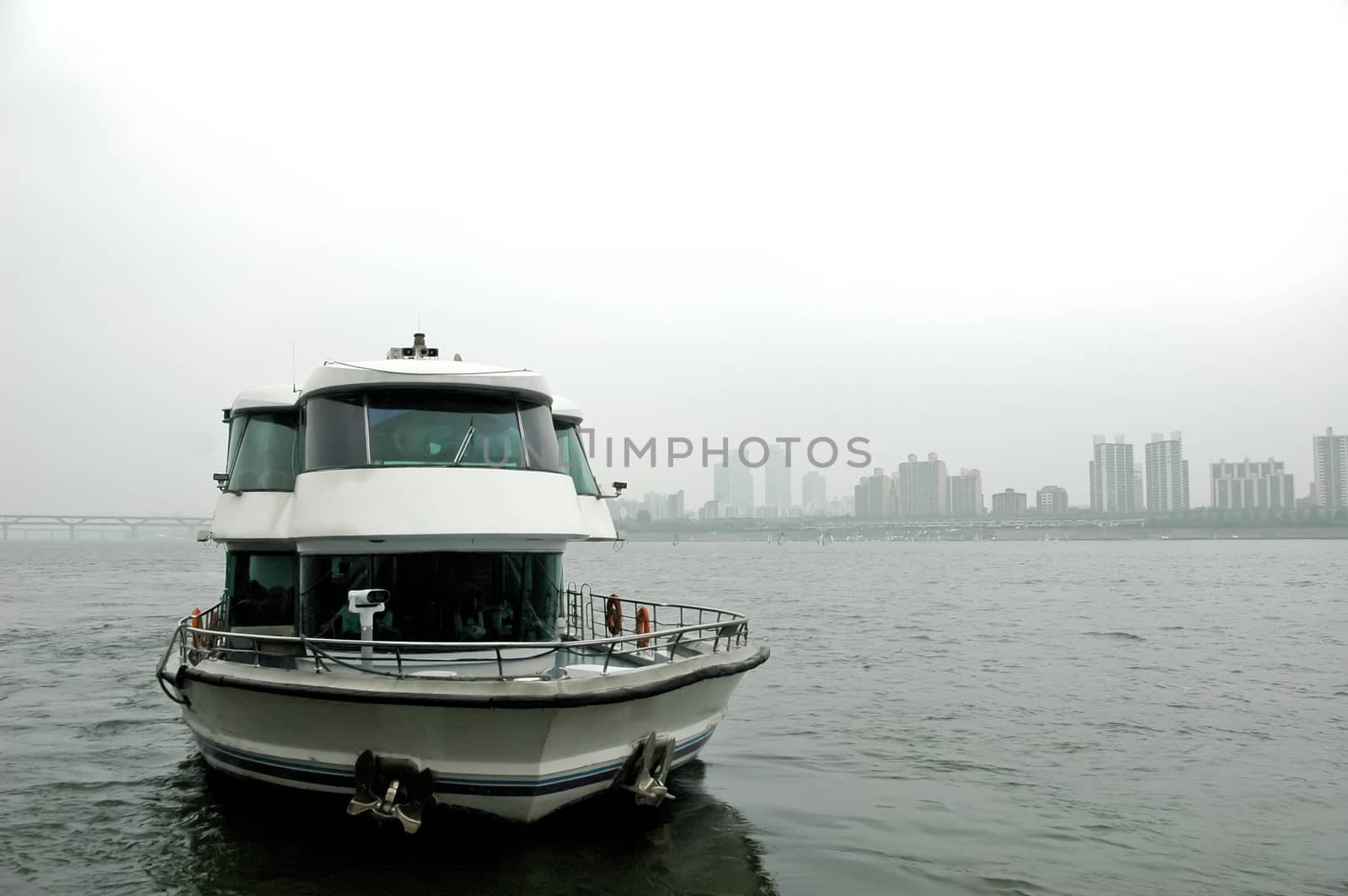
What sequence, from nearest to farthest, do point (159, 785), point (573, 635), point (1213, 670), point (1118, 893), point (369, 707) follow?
point (369, 707), point (1118, 893), point (159, 785), point (573, 635), point (1213, 670)

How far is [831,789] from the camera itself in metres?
12.2

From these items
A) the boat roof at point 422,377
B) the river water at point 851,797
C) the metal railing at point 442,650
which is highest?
the boat roof at point 422,377

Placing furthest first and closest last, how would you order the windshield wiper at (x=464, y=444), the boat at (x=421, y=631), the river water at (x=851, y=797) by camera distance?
the windshield wiper at (x=464, y=444) < the river water at (x=851, y=797) < the boat at (x=421, y=631)

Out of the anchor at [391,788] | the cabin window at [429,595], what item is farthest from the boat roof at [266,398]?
the anchor at [391,788]

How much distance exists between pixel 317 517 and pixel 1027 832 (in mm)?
7788

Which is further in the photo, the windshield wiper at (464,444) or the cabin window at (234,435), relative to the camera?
the cabin window at (234,435)

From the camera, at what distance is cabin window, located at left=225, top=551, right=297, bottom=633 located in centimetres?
1155

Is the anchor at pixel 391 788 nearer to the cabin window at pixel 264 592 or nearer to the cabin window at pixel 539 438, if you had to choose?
the cabin window at pixel 539 438

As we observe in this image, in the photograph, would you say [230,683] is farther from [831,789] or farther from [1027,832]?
[1027,832]

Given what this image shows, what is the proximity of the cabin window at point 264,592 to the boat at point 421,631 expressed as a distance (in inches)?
0.9

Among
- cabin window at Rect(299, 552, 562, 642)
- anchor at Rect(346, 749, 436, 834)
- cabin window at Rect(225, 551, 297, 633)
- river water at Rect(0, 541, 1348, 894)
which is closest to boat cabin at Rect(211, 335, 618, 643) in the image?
cabin window at Rect(299, 552, 562, 642)

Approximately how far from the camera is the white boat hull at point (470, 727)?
8.27 m

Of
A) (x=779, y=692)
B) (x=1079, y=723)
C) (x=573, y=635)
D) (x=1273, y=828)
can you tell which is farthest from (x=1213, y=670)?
(x=573, y=635)

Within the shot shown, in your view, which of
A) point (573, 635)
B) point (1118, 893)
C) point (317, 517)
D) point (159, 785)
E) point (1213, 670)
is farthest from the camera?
point (1213, 670)
